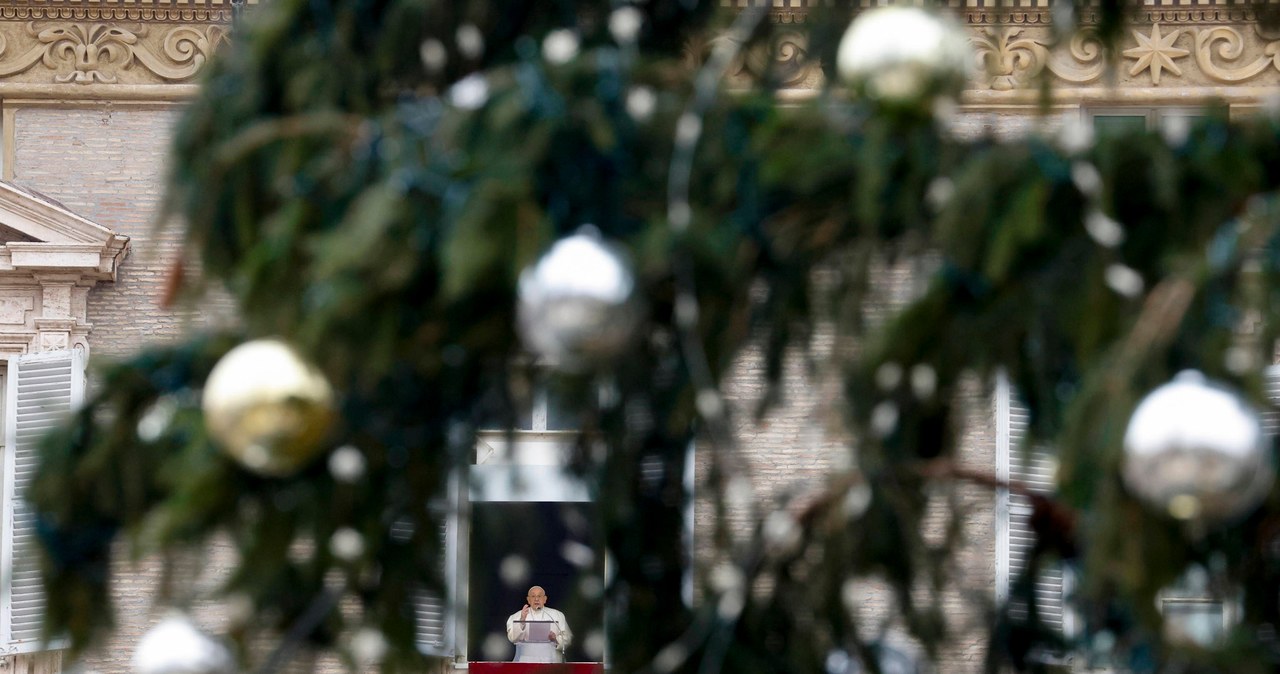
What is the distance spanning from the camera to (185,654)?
4.26 meters

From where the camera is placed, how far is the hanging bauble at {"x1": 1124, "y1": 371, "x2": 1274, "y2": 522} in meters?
3.29

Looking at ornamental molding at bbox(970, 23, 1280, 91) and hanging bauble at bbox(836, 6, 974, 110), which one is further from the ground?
ornamental molding at bbox(970, 23, 1280, 91)

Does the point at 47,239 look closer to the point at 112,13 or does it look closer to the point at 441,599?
the point at 112,13

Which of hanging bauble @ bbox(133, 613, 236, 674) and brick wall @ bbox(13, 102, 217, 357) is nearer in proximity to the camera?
hanging bauble @ bbox(133, 613, 236, 674)

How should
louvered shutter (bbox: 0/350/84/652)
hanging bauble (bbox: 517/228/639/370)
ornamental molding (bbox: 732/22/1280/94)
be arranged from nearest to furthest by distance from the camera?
1. hanging bauble (bbox: 517/228/639/370)
2. louvered shutter (bbox: 0/350/84/652)
3. ornamental molding (bbox: 732/22/1280/94)

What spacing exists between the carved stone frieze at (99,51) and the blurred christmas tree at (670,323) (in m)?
9.57

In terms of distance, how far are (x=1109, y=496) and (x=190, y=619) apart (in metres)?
1.93

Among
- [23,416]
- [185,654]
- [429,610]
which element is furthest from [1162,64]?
[185,654]

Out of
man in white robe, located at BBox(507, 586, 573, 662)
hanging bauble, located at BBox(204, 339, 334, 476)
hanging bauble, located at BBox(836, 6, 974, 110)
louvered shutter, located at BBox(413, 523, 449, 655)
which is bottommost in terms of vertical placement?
man in white robe, located at BBox(507, 586, 573, 662)

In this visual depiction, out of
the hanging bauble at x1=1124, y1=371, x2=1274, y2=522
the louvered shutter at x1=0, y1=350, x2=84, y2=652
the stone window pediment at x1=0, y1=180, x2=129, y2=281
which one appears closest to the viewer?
the hanging bauble at x1=1124, y1=371, x2=1274, y2=522

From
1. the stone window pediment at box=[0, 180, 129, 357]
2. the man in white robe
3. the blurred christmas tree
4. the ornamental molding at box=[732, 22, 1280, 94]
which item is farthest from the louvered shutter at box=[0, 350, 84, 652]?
the blurred christmas tree

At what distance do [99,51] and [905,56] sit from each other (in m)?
11.4

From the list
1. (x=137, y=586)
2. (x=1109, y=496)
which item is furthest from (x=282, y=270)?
(x=137, y=586)

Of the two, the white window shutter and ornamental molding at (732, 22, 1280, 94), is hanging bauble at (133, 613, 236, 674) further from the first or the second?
ornamental molding at (732, 22, 1280, 94)
